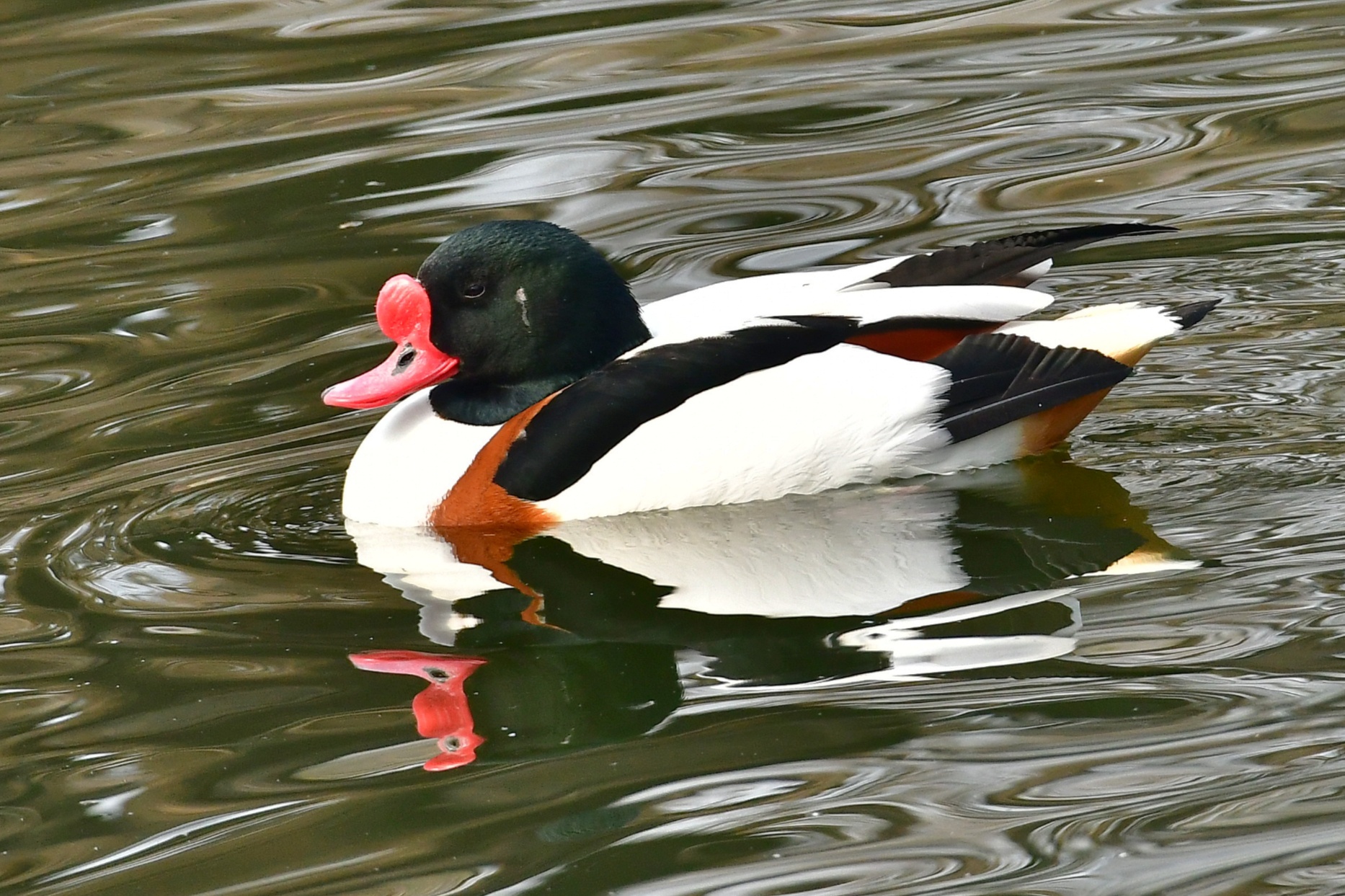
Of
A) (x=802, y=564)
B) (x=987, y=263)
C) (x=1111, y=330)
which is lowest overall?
(x=802, y=564)

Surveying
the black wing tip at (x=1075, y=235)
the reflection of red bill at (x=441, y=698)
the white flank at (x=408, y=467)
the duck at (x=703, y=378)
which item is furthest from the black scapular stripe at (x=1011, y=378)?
the reflection of red bill at (x=441, y=698)

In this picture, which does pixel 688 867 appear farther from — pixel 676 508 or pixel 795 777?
pixel 676 508

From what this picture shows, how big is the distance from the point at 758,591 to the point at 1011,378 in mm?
1097

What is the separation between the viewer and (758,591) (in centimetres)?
494

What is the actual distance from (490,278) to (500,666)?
149cm

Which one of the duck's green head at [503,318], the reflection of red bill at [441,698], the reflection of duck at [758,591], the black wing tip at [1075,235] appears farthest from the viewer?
the duck's green head at [503,318]

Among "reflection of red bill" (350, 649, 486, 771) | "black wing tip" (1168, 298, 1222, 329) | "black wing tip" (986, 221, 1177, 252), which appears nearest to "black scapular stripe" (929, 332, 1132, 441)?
"black wing tip" (1168, 298, 1222, 329)

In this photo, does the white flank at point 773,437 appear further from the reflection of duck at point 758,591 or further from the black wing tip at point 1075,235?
the black wing tip at point 1075,235

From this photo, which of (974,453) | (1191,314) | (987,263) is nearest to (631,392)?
(974,453)

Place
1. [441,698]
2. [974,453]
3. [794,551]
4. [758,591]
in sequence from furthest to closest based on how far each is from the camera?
[974,453] < [794,551] < [758,591] < [441,698]

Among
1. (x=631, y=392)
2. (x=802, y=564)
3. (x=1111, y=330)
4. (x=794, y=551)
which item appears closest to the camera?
(x=802, y=564)

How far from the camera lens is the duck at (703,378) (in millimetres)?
5504

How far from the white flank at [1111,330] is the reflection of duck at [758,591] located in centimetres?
39

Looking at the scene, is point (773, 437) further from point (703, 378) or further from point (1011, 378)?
point (1011, 378)
